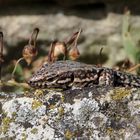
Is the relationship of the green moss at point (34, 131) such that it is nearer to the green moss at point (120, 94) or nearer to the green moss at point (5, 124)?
the green moss at point (5, 124)

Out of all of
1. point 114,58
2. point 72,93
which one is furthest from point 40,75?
point 114,58

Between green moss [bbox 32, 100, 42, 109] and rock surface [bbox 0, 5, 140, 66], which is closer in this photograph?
green moss [bbox 32, 100, 42, 109]

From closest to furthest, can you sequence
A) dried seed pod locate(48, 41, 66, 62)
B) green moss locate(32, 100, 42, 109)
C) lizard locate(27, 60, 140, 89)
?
green moss locate(32, 100, 42, 109)
lizard locate(27, 60, 140, 89)
dried seed pod locate(48, 41, 66, 62)

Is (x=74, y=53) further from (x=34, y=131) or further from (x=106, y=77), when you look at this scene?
(x=34, y=131)

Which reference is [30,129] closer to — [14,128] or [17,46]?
[14,128]

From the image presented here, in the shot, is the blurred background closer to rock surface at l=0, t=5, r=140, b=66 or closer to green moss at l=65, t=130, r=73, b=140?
rock surface at l=0, t=5, r=140, b=66

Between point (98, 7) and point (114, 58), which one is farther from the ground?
point (98, 7)

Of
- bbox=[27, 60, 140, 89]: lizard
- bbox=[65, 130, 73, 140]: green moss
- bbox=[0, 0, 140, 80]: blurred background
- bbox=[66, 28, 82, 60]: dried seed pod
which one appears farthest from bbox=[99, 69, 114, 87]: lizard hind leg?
bbox=[0, 0, 140, 80]: blurred background
